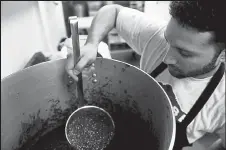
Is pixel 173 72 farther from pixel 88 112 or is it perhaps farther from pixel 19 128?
pixel 19 128

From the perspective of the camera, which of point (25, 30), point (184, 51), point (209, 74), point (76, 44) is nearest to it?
point (76, 44)

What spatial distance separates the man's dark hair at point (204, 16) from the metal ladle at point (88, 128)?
1.03ft

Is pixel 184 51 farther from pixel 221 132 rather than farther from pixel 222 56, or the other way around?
pixel 221 132

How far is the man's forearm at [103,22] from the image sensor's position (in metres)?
0.65

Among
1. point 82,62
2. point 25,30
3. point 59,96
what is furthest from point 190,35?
point 25,30

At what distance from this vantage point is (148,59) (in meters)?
0.75

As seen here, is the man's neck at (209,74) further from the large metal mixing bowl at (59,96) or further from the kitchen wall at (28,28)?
the kitchen wall at (28,28)

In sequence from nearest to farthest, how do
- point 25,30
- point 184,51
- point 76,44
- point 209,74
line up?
point 76,44 → point 184,51 → point 209,74 → point 25,30

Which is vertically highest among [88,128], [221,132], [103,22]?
[103,22]

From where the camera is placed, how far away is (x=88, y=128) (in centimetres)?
57

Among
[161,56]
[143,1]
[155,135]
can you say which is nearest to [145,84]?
[155,135]

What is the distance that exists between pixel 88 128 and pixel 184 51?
35 cm

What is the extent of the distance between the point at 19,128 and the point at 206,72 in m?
0.59

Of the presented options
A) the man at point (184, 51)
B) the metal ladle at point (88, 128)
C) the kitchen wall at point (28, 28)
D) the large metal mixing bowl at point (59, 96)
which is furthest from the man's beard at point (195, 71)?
the kitchen wall at point (28, 28)
